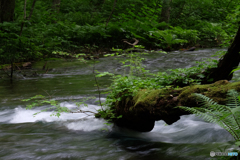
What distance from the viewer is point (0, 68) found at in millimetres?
9266

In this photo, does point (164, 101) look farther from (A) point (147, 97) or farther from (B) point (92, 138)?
(B) point (92, 138)

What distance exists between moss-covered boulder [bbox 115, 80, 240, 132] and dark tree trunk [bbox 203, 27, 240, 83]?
1394mm

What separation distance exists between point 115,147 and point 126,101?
0.70 m

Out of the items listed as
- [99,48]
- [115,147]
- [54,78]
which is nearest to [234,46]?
[115,147]

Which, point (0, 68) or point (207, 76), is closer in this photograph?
point (207, 76)

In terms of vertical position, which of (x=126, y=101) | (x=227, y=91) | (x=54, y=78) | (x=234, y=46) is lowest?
(x=54, y=78)

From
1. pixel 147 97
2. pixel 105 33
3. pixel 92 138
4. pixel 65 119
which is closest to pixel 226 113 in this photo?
pixel 147 97

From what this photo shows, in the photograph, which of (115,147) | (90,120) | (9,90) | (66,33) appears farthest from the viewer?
(66,33)

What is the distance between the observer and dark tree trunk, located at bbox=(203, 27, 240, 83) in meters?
3.86

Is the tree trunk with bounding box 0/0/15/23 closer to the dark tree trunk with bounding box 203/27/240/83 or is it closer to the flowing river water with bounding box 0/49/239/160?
the flowing river water with bounding box 0/49/239/160

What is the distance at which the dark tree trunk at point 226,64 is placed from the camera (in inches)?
152

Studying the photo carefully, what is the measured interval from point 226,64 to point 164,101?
1.97 metres

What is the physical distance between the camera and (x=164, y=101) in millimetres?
2801

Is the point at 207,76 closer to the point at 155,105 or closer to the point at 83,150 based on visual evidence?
the point at 155,105
